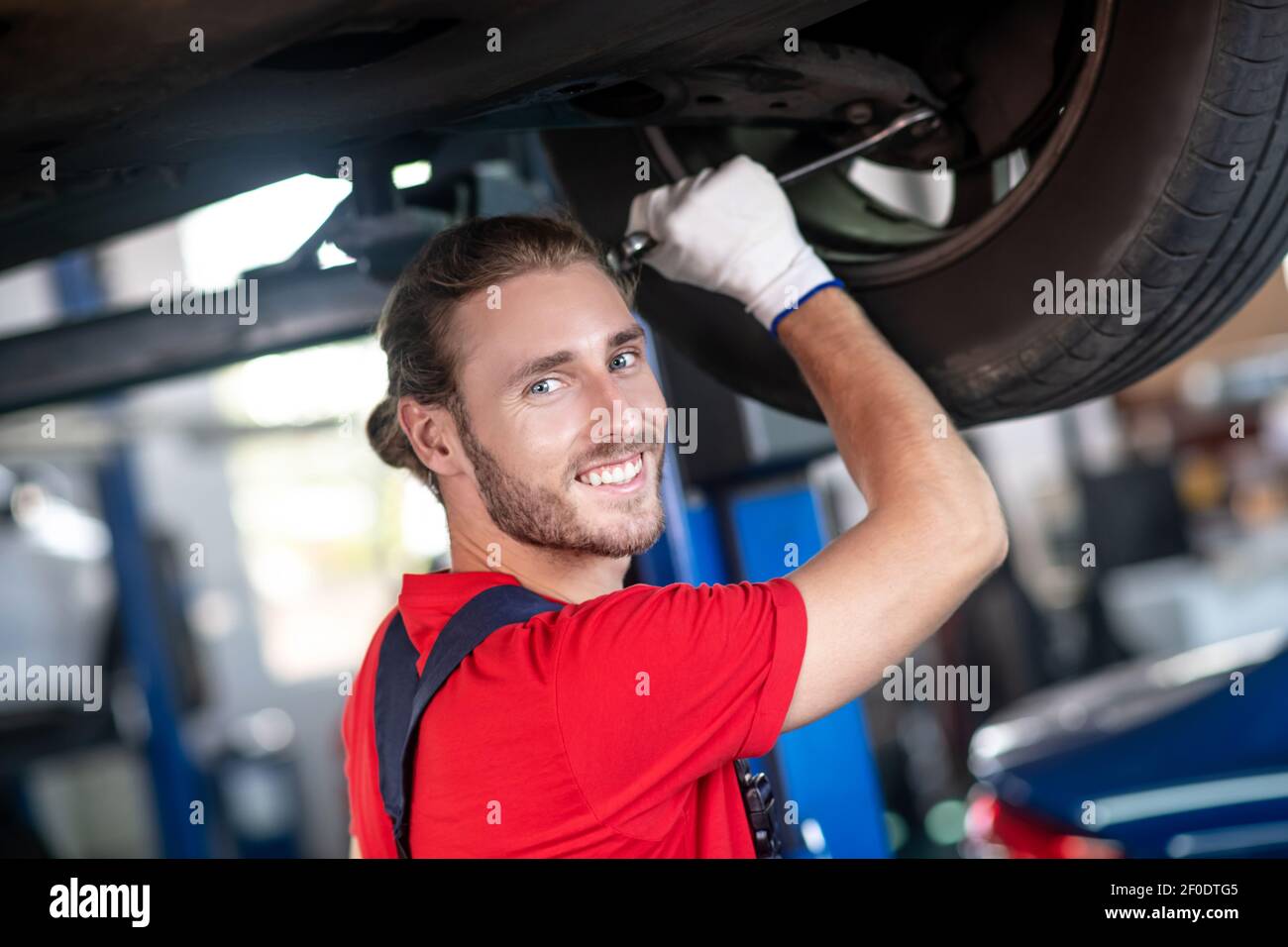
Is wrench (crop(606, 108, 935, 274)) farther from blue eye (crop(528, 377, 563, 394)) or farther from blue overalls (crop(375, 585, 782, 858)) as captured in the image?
blue overalls (crop(375, 585, 782, 858))

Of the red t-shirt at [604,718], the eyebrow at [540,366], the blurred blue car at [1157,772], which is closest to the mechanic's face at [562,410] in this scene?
the eyebrow at [540,366]

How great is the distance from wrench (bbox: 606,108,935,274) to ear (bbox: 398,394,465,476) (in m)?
0.21

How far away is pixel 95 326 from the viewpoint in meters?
1.78

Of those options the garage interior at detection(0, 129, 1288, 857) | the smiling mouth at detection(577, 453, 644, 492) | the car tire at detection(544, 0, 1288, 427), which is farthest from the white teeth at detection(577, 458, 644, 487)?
the garage interior at detection(0, 129, 1288, 857)

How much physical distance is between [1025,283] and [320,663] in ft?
18.0

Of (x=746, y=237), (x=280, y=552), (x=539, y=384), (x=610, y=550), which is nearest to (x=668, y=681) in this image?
(x=610, y=550)

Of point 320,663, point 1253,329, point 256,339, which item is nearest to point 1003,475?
point 1253,329

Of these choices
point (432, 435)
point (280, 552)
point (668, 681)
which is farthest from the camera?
point (280, 552)

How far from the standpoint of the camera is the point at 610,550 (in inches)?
42.6

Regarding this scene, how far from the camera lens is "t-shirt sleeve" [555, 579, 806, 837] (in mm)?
934

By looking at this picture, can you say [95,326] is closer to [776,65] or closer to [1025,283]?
[776,65]

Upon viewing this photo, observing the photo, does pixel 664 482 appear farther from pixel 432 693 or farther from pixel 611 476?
pixel 432 693

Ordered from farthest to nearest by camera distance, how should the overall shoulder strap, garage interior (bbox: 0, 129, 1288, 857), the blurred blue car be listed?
1. garage interior (bbox: 0, 129, 1288, 857)
2. the blurred blue car
3. the overall shoulder strap

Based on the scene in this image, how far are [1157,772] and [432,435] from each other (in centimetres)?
143
